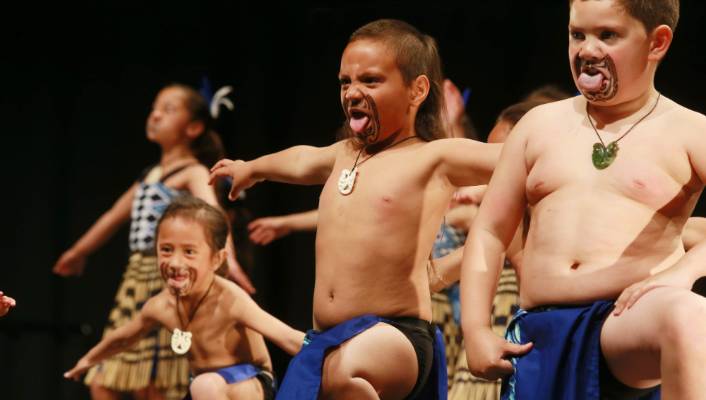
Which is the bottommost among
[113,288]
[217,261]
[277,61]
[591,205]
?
[113,288]

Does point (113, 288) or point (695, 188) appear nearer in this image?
point (695, 188)

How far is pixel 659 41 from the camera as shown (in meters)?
2.15

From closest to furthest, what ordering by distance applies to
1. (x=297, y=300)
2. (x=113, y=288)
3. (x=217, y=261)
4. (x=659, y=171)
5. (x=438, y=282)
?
(x=659, y=171)
(x=438, y=282)
(x=217, y=261)
(x=297, y=300)
(x=113, y=288)

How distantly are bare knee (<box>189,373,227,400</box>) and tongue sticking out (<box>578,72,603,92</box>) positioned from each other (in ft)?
5.25

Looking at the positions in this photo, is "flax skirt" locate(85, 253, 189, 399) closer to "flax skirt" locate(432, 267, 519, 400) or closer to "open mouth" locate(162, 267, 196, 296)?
"open mouth" locate(162, 267, 196, 296)

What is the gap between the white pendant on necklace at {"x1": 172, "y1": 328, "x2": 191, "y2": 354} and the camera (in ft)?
11.4

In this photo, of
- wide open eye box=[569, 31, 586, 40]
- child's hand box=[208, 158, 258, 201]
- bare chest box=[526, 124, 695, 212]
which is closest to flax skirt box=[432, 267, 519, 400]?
child's hand box=[208, 158, 258, 201]

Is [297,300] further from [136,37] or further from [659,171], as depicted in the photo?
[659,171]

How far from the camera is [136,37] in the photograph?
568 cm

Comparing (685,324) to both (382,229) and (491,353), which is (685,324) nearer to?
(491,353)

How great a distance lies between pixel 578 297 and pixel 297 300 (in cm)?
324

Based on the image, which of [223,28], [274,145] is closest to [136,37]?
[223,28]

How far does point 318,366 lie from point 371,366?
0.42ft

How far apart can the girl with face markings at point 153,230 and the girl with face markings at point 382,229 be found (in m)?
1.90
